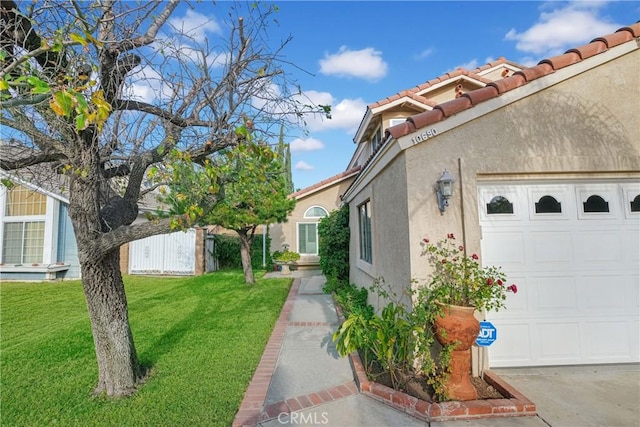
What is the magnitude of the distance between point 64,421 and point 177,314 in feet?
17.7

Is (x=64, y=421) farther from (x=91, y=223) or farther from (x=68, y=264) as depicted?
(x=68, y=264)

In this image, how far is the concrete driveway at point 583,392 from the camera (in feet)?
12.7

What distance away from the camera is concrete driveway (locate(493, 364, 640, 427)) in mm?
3865

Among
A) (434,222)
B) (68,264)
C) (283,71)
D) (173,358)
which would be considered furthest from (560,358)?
(68,264)

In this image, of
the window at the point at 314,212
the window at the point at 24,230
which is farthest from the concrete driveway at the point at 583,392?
the window at the point at 24,230

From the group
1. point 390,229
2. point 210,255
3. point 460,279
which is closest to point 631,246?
point 460,279

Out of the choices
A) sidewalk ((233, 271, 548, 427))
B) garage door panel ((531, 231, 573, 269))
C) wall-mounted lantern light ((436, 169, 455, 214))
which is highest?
wall-mounted lantern light ((436, 169, 455, 214))

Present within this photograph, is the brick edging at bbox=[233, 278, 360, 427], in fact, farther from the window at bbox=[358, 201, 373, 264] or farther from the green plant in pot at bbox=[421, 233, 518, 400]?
the window at bbox=[358, 201, 373, 264]

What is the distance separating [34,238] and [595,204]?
2224 centimetres

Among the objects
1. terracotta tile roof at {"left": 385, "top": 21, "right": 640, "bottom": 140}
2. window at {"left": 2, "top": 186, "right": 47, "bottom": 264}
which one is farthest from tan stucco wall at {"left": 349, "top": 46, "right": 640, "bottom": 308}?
window at {"left": 2, "top": 186, "right": 47, "bottom": 264}

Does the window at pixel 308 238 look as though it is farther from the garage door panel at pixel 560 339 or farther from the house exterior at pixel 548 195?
A: the garage door panel at pixel 560 339

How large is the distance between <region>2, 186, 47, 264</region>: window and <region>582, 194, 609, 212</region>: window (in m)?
21.6

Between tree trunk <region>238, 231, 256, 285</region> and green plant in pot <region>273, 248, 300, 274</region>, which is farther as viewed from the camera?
green plant in pot <region>273, 248, 300, 274</region>

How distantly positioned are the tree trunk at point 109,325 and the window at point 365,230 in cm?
600
